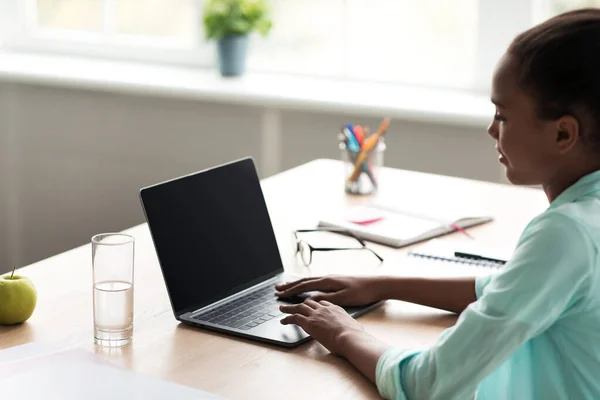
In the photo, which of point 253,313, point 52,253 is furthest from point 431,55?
point 253,313

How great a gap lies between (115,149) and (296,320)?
2255 millimetres

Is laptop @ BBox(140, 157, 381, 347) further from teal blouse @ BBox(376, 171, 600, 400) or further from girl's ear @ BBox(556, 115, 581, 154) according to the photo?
girl's ear @ BBox(556, 115, 581, 154)

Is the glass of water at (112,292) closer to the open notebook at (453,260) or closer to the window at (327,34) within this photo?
the open notebook at (453,260)

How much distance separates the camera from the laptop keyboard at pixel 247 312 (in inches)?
Result: 58.7

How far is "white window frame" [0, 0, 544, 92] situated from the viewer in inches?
122

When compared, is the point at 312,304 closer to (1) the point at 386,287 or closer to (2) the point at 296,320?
(2) the point at 296,320

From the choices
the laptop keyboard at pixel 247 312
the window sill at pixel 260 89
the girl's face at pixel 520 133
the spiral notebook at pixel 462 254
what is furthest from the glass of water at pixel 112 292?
the window sill at pixel 260 89

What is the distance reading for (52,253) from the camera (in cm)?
379

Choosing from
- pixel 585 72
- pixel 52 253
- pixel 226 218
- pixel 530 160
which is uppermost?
pixel 585 72

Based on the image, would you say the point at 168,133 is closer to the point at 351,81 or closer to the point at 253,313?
the point at 351,81

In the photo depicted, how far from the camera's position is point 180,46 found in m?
3.70

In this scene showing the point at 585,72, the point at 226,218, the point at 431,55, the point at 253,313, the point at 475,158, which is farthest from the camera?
the point at 431,55

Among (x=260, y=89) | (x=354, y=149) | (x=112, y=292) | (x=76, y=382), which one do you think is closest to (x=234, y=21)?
(x=260, y=89)

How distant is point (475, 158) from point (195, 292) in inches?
66.1
